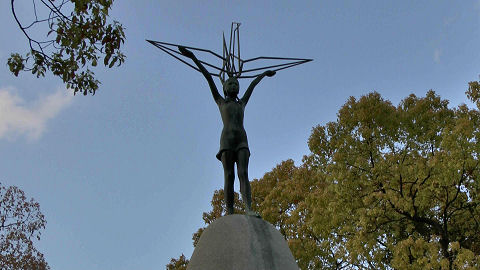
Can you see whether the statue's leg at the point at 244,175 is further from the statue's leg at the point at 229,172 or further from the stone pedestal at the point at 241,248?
the stone pedestal at the point at 241,248

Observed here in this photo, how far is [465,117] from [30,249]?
50.2ft

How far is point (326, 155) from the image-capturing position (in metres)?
15.8

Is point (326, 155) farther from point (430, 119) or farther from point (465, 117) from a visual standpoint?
point (465, 117)

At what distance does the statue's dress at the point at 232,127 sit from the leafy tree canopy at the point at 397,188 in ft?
22.4

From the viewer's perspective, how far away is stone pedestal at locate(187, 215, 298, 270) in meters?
5.89

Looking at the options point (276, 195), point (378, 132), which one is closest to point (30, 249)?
point (276, 195)

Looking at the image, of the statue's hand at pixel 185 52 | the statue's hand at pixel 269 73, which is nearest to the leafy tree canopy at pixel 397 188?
the statue's hand at pixel 269 73

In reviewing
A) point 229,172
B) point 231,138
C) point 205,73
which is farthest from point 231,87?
point 229,172

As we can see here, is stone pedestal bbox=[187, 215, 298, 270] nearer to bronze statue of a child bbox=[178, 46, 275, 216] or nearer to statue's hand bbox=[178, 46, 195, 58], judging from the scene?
→ bronze statue of a child bbox=[178, 46, 275, 216]

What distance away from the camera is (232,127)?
7199 millimetres

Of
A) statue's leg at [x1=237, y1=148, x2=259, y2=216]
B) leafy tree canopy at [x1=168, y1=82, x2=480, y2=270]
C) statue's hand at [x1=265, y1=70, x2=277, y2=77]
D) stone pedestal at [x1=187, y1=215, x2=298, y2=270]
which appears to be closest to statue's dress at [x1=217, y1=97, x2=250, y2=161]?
statue's leg at [x1=237, y1=148, x2=259, y2=216]

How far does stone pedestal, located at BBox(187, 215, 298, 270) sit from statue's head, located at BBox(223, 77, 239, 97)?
1990mm

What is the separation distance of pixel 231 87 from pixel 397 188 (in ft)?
25.4

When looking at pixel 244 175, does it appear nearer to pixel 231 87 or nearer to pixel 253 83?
pixel 231 87
